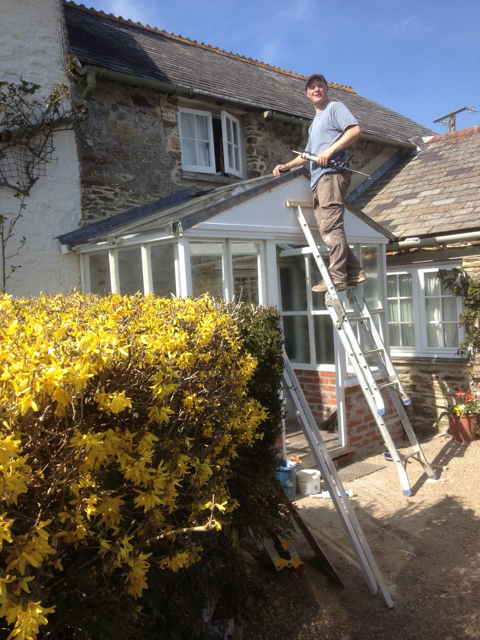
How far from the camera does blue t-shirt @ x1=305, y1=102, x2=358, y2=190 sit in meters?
5.63

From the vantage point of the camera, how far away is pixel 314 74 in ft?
18.9

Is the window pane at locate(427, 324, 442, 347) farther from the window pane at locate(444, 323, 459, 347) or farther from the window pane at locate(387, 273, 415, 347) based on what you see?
the window pane at locate(387, 273, 415, 347)

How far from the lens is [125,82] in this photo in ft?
24.1

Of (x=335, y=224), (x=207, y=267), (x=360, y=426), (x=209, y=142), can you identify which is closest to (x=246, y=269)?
(x=207, y=267)

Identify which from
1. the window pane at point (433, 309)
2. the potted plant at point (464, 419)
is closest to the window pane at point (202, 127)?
the window pane at point (433, 309)

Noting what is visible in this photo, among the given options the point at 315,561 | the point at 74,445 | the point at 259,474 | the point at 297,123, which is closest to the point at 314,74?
the point at 297,123

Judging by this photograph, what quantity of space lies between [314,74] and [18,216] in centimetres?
387

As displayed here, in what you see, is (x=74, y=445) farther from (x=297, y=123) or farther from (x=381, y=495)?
(x=297, y=123)

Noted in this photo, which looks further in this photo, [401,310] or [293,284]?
[401,310]

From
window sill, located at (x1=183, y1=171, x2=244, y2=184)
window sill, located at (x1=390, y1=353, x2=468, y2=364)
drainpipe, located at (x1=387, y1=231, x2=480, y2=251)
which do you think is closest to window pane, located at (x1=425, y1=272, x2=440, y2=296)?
drainpipe, located at (x1=387, y1=231, x2=480, y2=251)

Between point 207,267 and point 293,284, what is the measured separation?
69.3 inches

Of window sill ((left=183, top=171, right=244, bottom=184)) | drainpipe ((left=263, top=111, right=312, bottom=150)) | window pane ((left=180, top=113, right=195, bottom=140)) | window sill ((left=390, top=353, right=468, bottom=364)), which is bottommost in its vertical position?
window sill ((left=390, top=353, right=468, bottom=364))

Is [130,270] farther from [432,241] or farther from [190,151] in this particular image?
[432,241]

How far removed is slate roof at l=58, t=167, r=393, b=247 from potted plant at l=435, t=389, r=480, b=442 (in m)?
2.66
